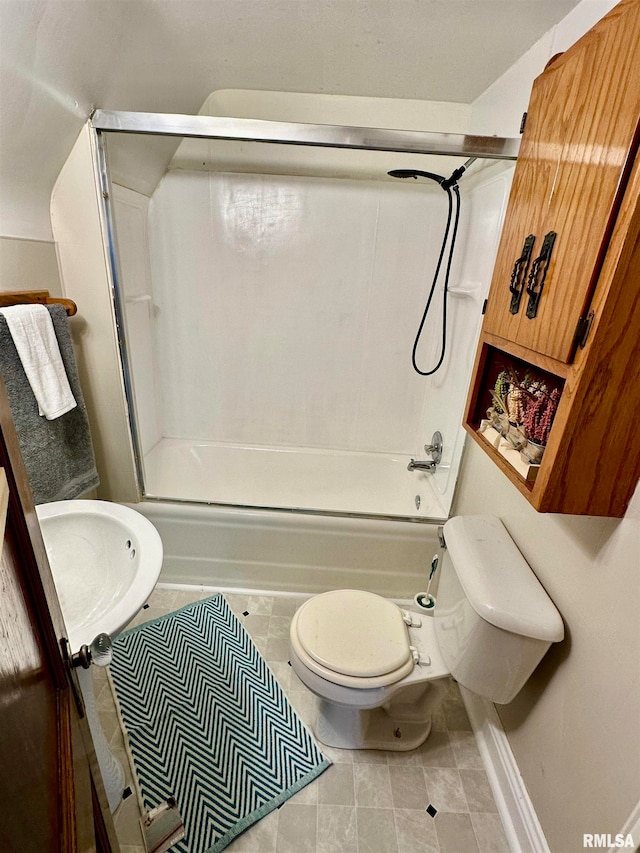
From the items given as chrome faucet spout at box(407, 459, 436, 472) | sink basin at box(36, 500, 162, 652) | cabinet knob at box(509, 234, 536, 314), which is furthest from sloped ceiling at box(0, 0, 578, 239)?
chrome faucet spout at box(407, 459, 436, 472)

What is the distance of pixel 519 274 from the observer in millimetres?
987

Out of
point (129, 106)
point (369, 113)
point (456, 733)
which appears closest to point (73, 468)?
point (129, 106)

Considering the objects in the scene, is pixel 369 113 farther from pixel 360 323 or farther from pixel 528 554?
pixel 528 554

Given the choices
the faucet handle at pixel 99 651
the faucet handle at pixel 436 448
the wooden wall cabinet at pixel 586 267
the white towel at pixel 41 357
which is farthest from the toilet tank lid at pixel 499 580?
the white towel at pixel 41 357

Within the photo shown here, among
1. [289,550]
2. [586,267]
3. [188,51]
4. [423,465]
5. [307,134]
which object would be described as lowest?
[289,550]

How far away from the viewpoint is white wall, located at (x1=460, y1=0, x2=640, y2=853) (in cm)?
80

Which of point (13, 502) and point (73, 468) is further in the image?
point (73, 468)

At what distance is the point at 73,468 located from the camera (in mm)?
1412

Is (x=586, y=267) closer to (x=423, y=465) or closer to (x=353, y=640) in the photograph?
(x=353, y=640)

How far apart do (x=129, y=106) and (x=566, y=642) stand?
7.10 feet

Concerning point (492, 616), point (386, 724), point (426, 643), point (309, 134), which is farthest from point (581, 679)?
point (309, 134)

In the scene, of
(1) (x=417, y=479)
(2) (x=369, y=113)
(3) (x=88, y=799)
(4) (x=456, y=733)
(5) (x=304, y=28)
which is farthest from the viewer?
(1) (x=417, y=479)

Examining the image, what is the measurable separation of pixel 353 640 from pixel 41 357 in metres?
1.26

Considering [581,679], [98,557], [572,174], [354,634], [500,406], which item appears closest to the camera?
[572,174]
